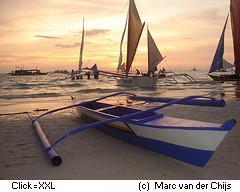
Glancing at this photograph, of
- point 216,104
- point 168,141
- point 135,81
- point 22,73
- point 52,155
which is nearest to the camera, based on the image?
point 168,141

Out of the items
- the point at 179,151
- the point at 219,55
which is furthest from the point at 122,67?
the point at 179,151

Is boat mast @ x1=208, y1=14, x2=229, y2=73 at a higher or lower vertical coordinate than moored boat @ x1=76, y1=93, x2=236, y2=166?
higher

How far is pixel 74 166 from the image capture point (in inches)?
203

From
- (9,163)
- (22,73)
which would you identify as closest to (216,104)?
(9,163)

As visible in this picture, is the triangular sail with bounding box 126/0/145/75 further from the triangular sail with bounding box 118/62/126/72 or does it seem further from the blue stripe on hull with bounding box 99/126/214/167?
the blue stripe on hull with bounding box 99/126/214/167

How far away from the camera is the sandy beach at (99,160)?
4.74 meters

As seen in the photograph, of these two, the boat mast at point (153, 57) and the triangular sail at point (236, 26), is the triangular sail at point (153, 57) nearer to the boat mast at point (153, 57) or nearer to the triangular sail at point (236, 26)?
the boat mast at point (153, 57)

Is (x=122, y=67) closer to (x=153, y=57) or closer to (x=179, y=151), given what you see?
(x=153, y=57)

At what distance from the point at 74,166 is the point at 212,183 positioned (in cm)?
243

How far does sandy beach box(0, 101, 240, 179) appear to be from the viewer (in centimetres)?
474

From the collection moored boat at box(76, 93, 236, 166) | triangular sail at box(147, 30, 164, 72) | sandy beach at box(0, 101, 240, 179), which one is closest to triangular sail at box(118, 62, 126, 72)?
triangular sail at box(147, 30, 164, 72)

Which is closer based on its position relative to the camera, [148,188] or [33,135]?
[148,188]

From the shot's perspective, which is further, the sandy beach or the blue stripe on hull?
the sandy beach

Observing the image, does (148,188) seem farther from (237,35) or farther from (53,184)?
(237,35)
